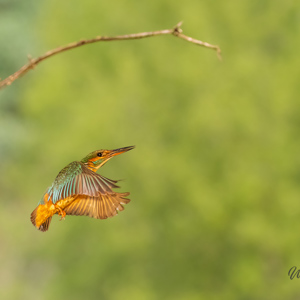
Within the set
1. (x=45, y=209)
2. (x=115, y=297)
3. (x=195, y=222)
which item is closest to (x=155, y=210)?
(x=195, y=222)

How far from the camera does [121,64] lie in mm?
18422

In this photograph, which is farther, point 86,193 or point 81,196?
point 81,196

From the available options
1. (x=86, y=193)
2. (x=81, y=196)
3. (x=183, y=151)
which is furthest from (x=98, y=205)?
(x=183, y=151)

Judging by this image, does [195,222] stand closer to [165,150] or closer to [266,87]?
[165,150]

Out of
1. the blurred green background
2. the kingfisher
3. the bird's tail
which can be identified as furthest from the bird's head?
the blurred green background

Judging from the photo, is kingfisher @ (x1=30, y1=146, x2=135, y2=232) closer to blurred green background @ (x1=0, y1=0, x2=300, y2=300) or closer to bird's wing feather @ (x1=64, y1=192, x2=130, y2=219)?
bird's wing feather @ (x1=64, y1=192, x2=130, y2=219)

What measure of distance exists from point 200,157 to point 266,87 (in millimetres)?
2040

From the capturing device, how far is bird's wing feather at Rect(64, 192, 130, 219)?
1.52 m

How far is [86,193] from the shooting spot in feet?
4.83

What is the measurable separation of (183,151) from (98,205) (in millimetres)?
14737

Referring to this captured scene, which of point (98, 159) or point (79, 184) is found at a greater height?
point (98, 159)

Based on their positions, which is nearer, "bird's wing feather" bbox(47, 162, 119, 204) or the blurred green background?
"bird's wing feather" bbox(47, 162, 119, 204)

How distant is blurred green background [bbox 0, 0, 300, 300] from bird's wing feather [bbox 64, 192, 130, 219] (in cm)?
1271

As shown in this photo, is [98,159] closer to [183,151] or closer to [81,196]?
[81,196]
